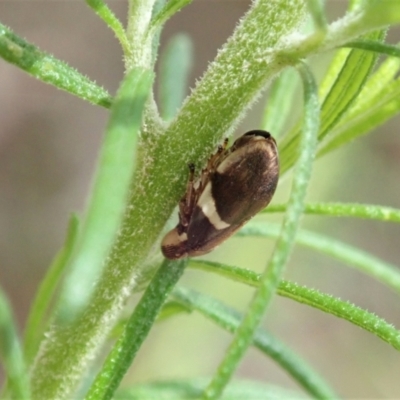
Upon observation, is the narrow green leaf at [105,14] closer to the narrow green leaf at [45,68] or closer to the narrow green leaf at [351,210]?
the narrow green leaf at [45,68]

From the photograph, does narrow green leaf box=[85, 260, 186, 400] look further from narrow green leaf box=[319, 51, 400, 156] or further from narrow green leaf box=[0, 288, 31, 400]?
narrow green leaf box=[319, 51, 400, 156]

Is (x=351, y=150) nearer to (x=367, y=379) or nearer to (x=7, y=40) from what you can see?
(x=367, y=379)

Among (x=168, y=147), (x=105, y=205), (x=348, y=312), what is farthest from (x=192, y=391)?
(x=105, y=205)

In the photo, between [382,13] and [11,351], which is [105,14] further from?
[11,351]

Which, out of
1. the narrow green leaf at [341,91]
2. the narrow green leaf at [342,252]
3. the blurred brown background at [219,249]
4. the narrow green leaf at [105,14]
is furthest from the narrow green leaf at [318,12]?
the blurred brown background at [219,249]

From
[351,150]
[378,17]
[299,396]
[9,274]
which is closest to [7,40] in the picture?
[378,17]
